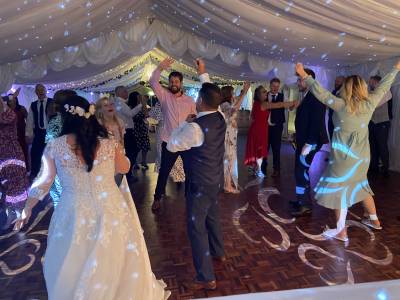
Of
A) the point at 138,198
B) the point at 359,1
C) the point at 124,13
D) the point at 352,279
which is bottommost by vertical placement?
the point at 352,279

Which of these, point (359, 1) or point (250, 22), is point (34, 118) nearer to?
point (250, 22)

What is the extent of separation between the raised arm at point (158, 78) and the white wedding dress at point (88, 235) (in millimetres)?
1338

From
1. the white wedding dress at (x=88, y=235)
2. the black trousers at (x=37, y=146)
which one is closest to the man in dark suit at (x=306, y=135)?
the white wedding dress at (x=88, y=235)

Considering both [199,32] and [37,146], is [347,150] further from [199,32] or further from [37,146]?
[37,146]

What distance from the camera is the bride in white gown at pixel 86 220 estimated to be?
64.1 inches

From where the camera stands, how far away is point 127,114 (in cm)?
501

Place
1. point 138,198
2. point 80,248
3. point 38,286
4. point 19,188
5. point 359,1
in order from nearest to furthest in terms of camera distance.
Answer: point 80,248
point 38,286
point 359,1
point 19,188
point 138,198

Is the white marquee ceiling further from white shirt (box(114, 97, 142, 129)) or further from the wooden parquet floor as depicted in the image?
the wooden parquet floor

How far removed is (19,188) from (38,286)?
1454 millimetres

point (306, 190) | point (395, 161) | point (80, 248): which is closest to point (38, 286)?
point (80, 248)

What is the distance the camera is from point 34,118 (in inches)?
185

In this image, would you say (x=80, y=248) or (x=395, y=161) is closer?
(x=80, y=248)

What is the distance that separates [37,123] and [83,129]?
3.53 metres

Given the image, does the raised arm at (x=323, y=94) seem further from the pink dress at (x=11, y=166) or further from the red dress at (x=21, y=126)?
the red dress at (x=21, y=126)
